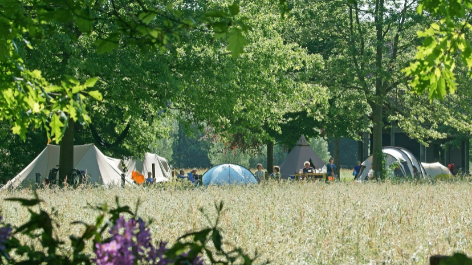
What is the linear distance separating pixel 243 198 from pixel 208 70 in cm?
658

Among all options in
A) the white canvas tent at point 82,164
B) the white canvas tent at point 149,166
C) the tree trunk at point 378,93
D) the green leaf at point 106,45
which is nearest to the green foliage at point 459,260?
the green leaf at point 106,45

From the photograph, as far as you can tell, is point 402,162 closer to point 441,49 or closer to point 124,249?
point 441,49

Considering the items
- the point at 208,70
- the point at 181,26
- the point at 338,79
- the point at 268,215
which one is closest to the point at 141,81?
the point at 208,70

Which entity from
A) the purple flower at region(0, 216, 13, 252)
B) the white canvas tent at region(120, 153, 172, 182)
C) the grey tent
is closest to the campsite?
the purple flower at region(0, 216, 13, 252)

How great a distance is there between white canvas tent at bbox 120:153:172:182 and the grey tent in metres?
6.54

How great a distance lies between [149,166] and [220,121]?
1729 cm

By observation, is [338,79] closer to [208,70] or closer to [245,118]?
[245,118]

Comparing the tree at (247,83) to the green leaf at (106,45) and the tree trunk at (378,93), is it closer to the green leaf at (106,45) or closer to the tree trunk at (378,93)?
the tree trunk at (378,93)

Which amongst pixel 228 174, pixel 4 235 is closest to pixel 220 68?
pixel 228 174

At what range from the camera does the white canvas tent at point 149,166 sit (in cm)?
3159

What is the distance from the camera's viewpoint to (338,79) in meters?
21.0

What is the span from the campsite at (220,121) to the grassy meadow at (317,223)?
32 millimetres

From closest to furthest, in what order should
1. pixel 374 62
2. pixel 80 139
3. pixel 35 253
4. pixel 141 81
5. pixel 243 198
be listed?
pixel 35 253, pixel 243 198, pixel 141 81, pixel 374 62, pixel 80 139

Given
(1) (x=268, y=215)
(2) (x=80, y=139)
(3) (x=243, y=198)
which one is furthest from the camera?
(2) (x=80, y=139)
